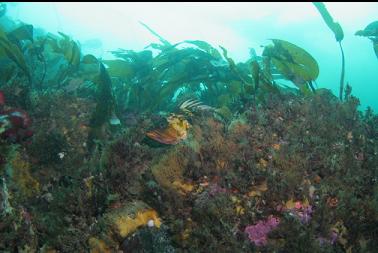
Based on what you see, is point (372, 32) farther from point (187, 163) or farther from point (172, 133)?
point (187, 163)

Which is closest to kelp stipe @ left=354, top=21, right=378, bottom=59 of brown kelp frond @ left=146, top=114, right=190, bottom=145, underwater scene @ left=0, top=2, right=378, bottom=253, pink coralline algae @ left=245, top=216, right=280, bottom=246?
underwater scene @ left=0, top=2, right=378, bottom=253

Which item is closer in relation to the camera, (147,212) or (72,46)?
(147,212)

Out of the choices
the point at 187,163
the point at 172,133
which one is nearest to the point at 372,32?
the point at 172,133

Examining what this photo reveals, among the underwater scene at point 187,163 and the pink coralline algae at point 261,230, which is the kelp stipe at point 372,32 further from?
the pink coralline algae at point 261,230

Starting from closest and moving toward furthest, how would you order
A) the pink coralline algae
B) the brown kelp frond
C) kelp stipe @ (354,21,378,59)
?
the pink coralline algae
the brown kelp frond
kelp stipe @ (354,21,378,59)

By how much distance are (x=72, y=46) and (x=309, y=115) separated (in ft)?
15.1

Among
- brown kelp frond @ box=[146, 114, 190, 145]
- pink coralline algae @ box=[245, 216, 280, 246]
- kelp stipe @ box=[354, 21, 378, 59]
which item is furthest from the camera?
kelp stipe @ box=[354, 21, 378, 59]

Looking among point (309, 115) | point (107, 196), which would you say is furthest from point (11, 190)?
point (309, 115)

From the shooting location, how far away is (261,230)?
2.41 meters

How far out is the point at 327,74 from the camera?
7988cm

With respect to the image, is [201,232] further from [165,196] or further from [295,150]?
[295,150]

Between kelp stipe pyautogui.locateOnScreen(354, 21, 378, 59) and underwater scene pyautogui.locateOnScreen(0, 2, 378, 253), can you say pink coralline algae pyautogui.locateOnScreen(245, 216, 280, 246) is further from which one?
kelp stipe pyautogui.locateOnScreen(354, 21, 378, 59)

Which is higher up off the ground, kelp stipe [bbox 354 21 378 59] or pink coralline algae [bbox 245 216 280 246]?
kelp stipe [bbox 354 21 378 59]

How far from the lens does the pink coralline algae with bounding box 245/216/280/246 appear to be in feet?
7.64
